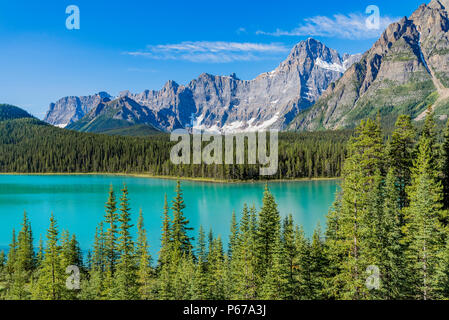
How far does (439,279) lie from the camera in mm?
23016

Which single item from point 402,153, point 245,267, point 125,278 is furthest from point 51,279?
point 402,153

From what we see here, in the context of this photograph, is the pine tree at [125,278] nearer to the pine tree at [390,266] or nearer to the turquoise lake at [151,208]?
the pine tree at [390,266]

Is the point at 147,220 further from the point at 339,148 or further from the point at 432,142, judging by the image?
the point at 339,148

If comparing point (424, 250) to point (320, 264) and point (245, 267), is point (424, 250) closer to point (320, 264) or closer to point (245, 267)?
point (320, 264)

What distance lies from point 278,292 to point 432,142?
29.3 metres

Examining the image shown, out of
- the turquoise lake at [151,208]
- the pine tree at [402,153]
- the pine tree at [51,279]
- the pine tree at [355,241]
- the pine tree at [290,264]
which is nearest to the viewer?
the pine tree at [355,241]

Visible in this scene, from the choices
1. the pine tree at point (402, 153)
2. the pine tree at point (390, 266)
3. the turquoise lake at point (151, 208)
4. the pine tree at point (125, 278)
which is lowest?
the turquoise lake at point (151, 208)

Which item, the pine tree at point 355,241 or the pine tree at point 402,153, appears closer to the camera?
the pine tree at point 355,241

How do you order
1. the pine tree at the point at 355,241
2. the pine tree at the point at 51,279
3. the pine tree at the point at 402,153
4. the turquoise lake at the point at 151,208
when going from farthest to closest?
the turquoise lake at the point at 151,208, the pine tree at the point at 402,153, the pine tree at the point at 51,279, the pine tree at the point at 355,241

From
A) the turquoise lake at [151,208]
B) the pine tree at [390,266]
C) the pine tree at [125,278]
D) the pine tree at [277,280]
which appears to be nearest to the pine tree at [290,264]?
the pine tree at [277,280]

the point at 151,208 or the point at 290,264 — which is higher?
the point at 290,264

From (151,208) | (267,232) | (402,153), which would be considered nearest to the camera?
(267,232)
